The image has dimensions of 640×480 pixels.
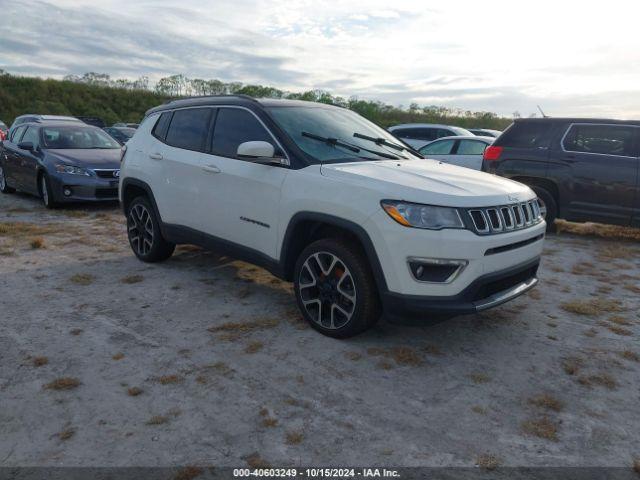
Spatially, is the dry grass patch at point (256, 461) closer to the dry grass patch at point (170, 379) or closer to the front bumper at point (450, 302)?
the dry grass patch at point (170, 379)

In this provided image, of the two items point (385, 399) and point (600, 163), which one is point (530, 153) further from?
point (385, 399)

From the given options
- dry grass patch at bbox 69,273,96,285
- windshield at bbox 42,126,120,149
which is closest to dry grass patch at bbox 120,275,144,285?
dry grass patch at bbox 69,273,96,285

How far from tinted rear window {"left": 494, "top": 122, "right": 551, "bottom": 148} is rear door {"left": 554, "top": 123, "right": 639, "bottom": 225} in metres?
0.29

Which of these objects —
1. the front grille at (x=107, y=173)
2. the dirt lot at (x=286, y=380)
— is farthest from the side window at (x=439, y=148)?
the dirt lot at (x=286, y=380)

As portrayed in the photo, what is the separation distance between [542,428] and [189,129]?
13.3ft

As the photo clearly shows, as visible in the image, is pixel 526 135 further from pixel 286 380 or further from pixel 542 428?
pixel 286 380

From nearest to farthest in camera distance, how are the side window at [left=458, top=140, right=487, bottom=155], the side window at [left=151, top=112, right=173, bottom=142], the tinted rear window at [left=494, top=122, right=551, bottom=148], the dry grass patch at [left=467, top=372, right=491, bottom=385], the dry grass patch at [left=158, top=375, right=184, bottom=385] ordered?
the dry grass patch at [left=158, top=375, right=184, bottom=385] < the dry grass patch at [left=467, top=372, right=491, bottom=385] < the side window at [left=151, top=112, right=173, bottom=142] < the tinted rear window at [left=494, top=122, right=551, bottom=148] < the side window at [left=458, top=140, right=487, bottom=155]

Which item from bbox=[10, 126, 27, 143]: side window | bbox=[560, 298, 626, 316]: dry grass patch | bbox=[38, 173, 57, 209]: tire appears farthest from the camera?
bbox=[10, 126, 27, 143]: side window

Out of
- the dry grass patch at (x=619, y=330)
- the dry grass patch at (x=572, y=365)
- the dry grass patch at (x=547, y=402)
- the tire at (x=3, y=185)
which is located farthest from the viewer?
the tire at (x=3, y=185)

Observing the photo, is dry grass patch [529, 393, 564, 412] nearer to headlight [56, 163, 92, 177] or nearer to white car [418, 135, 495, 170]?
headlight [56, 163, 92, 177]

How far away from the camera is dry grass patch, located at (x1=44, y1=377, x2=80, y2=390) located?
10.5ft

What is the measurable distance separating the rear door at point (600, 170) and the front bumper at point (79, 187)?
291 inches

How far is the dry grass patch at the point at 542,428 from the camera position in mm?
2834

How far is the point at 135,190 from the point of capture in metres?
6.04
